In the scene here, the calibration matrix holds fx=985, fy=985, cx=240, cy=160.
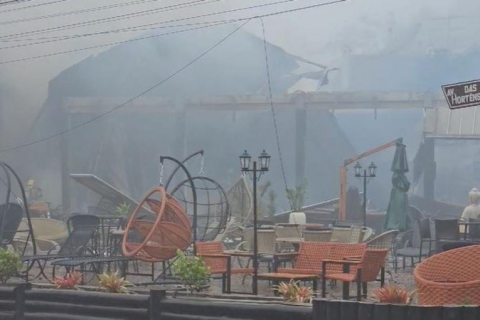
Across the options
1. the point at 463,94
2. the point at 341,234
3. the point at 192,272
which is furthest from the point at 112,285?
the point at 341,234

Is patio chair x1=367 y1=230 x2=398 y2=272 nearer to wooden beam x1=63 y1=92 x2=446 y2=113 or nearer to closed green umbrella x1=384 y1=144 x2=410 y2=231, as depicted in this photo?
closed green umbrella x1=384 y1=144 x2=410 y2=231

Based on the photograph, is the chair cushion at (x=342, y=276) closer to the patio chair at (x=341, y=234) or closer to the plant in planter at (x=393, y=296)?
the plant in planter at (x=393, y=296)

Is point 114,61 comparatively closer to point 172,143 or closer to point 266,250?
point 172,143

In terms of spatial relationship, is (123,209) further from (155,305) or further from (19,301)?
(155,305)

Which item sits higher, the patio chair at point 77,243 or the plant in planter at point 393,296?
the plant in planter at point 393,296

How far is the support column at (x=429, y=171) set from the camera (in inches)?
1095

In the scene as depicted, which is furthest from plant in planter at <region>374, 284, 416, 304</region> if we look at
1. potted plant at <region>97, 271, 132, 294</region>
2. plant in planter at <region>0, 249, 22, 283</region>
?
plant in planter at <region>0, 249, 22, 283</region>

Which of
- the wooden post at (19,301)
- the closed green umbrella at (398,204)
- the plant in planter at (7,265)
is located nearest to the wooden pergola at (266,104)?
the closed green umbrella at (398,204)

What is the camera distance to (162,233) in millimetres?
12484

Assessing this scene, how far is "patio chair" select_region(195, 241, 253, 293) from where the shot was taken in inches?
418

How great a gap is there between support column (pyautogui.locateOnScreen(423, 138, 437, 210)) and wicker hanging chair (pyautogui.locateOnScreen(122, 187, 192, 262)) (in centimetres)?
1568

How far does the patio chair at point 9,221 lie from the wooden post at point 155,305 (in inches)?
315

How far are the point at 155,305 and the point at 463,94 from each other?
2801 mm

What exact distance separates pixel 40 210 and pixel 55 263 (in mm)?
13524
